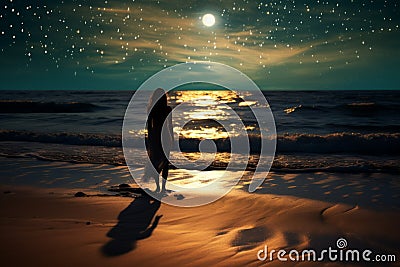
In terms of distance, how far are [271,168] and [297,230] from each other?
483 centimetres

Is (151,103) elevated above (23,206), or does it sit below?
above

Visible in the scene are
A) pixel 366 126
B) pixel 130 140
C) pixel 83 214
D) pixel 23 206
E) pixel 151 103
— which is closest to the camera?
pixel 83 214

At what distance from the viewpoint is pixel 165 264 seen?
3.49 meters

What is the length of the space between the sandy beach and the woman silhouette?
634 millimetres

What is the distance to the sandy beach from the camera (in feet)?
11.9

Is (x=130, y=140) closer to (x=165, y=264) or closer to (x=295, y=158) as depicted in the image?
(x=295, y=158)

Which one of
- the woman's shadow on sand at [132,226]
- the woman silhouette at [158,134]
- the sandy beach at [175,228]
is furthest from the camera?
the woman silhouette at [158,134]

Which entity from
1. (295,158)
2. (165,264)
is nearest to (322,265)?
(165,264)

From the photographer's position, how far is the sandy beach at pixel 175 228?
3613 millimetres

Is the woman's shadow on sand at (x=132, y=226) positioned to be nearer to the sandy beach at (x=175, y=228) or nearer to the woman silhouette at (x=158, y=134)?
the sandy beach at (x=175, y=228)

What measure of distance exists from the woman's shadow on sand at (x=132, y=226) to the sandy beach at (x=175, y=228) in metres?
0.01

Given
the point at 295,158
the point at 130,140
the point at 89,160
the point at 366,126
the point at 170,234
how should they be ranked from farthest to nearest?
the point at 366,126, the point at 130,140, the point at 295,158, the point at 89,160, the point at 170,234

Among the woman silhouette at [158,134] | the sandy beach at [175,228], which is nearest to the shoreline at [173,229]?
A: the sandy beach at [175,228]

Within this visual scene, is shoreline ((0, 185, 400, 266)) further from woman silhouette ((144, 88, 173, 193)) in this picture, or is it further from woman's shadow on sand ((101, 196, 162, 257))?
woman silhouette ((144, 88, 173, 193))
